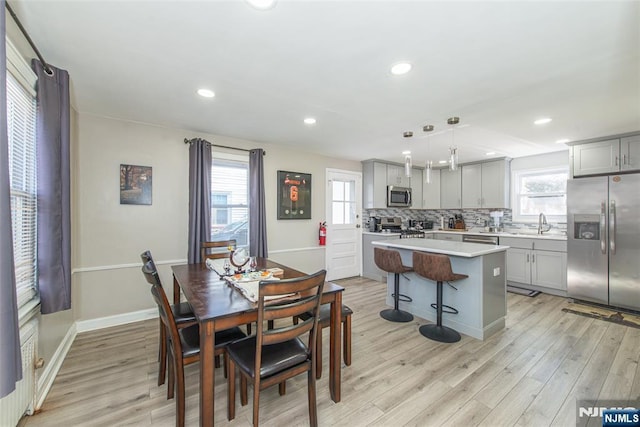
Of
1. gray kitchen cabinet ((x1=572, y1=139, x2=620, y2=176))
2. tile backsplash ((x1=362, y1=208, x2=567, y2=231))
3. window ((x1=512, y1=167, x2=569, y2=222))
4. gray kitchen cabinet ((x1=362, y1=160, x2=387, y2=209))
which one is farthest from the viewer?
gray kitchen cabinet ((x1=362, y1=160, x2=387, y2=209))

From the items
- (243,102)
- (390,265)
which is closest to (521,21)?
(243,102)

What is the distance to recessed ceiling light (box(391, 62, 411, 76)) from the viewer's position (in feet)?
6.45

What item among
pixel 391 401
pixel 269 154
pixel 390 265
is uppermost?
pixel 269 154

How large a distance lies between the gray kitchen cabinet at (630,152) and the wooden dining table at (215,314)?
4422 mm

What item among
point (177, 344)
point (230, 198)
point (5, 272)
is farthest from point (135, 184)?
point (177, 344)

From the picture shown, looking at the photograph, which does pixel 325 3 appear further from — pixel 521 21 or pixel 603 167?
pixel 603 167

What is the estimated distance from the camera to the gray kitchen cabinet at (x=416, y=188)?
6188 millimetres

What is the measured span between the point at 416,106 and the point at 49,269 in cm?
333

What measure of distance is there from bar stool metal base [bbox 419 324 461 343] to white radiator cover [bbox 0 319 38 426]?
3.16 metres

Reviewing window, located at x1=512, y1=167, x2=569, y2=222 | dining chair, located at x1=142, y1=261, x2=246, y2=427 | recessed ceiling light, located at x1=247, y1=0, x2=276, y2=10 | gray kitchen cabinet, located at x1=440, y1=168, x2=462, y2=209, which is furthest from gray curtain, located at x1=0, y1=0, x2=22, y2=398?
window, located at x1=512, y1=167, x2=569, y2=222

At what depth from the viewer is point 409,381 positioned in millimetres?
2129

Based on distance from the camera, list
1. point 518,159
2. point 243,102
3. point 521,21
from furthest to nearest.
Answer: point 518,159 → point 243,102 → point 521,21

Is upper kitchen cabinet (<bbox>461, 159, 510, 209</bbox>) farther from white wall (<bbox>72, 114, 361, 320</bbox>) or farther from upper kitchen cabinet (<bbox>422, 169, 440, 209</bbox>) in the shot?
white wall (<bbox>72, 114, 361, 320</bbox>)

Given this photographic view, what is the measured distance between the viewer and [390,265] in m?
3.24
